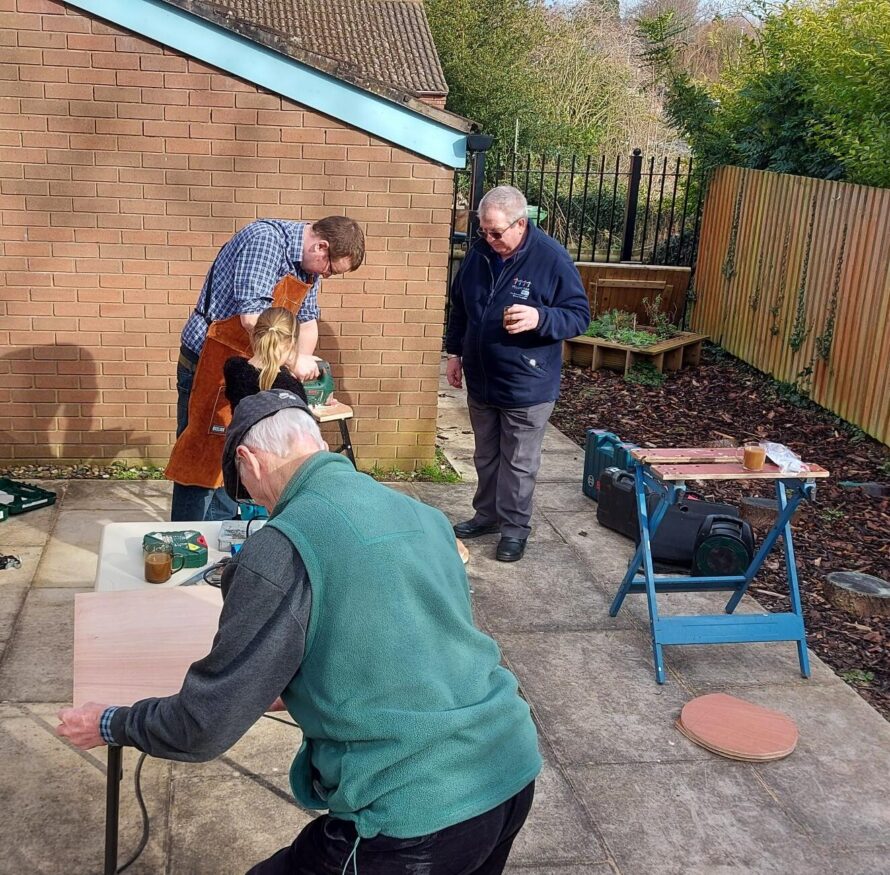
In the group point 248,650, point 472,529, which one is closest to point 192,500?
point 472,529

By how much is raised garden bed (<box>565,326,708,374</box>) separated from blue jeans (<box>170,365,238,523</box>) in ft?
21.0

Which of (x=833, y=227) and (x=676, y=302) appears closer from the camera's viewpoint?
(x=833, y=227)

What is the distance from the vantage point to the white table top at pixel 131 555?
3.46 metres

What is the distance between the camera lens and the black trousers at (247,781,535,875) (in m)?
2.10

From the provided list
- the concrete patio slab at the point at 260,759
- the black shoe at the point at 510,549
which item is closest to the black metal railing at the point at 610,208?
the black shoe at the point at 510,549

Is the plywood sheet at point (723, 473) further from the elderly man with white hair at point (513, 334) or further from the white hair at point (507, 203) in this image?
the white hair at point (507, 203)

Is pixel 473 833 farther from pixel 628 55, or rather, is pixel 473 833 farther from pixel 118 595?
pixel 628 55

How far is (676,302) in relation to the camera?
12.8 meters

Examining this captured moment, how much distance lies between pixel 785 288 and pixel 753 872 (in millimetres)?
7903

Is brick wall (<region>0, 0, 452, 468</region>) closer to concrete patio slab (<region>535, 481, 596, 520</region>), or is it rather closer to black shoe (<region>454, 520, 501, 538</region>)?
concrete patio slab (<region>535, 481, 596, 520</region>)

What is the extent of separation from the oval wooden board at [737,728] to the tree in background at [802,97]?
6133mm

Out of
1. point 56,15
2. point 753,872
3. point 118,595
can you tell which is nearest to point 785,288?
point 56,15

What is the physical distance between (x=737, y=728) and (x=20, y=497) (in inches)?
174

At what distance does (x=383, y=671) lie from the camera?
2018 millimetres
